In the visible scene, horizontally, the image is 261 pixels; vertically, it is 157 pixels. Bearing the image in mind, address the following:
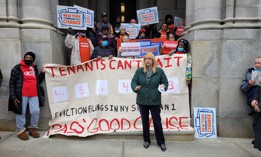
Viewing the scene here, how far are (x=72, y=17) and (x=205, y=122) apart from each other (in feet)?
13.4

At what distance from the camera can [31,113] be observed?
549 cm

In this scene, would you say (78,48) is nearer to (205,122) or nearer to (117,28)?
(117,28)

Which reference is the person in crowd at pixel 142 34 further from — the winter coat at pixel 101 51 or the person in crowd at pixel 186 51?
the person in crowd at pixel 186 51

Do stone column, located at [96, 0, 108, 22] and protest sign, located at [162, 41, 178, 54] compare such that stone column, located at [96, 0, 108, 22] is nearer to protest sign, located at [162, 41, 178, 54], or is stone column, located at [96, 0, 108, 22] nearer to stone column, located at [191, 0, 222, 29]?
protest sign, located at [162, 41, 178, 54]

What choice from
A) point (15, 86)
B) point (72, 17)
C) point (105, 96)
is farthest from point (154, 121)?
point (72, 17)

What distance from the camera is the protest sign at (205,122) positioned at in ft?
18.8

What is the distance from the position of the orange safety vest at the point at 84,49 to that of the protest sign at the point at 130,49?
93 cm

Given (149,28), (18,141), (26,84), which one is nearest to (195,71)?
(149,28)

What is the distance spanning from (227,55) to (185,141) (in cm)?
219

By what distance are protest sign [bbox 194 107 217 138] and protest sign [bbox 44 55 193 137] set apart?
23 cm

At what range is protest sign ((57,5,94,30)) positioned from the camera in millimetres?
6074

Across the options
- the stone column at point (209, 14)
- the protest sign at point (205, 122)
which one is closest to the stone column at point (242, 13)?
the stone column at point (209, 14)

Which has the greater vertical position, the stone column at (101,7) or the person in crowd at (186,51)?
the stone column at (101,7)

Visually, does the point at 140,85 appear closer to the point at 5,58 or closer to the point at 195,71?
the point at 195,71
